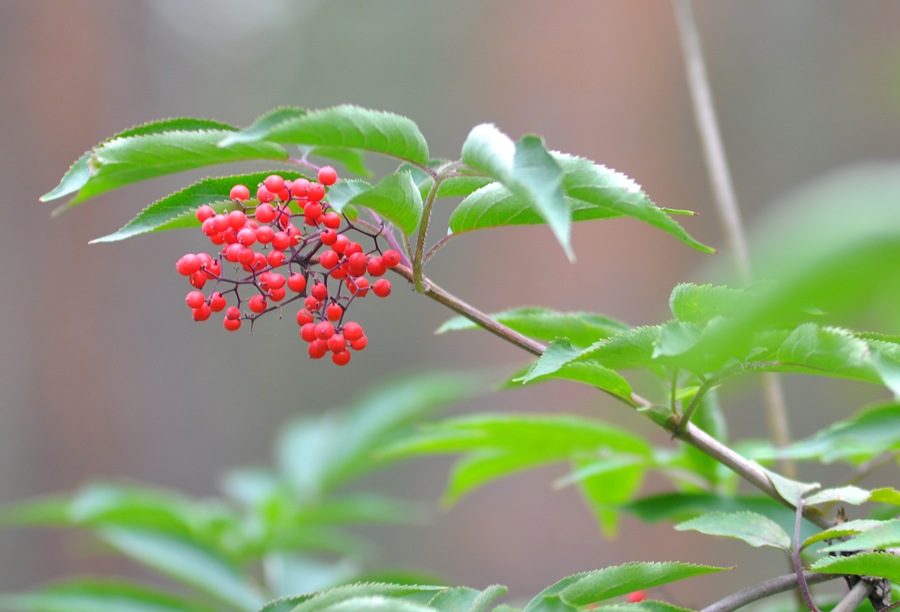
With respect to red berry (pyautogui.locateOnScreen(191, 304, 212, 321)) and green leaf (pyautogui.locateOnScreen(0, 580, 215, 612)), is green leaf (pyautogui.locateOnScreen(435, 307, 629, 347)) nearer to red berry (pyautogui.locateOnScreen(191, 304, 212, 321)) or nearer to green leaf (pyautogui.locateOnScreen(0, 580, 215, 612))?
red berry (pyautogui.locateOnScreen(191, 304, 212, 321))

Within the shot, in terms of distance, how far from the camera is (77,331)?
2.73 meters

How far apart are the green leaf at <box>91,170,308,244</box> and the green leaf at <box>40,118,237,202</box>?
34 millimetres

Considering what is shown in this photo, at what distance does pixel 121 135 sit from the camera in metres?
0.42

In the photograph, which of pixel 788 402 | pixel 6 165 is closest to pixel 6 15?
pixel 6 165

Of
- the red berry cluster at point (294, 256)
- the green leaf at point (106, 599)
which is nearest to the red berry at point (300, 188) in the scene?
the red berry cluster at point (294, 256)

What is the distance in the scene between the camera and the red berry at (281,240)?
42 centimetres

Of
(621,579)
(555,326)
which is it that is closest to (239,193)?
(555,326)

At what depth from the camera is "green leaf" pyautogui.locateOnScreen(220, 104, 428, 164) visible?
343 millimetres

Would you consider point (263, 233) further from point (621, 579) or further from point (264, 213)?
point (621, 579)

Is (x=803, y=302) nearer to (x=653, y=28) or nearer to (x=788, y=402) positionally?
(x=653, y=28)

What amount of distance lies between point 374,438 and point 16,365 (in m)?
2.21

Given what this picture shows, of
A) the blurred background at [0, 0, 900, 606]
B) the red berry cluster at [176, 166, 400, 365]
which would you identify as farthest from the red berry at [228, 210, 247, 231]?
the blurred background at [0, 0, 900, 606]

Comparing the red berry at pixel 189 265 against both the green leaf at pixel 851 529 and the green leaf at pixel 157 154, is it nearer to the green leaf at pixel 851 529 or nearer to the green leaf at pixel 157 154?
the green leaf at pixel 157 154

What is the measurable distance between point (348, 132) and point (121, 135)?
0.53 feet
